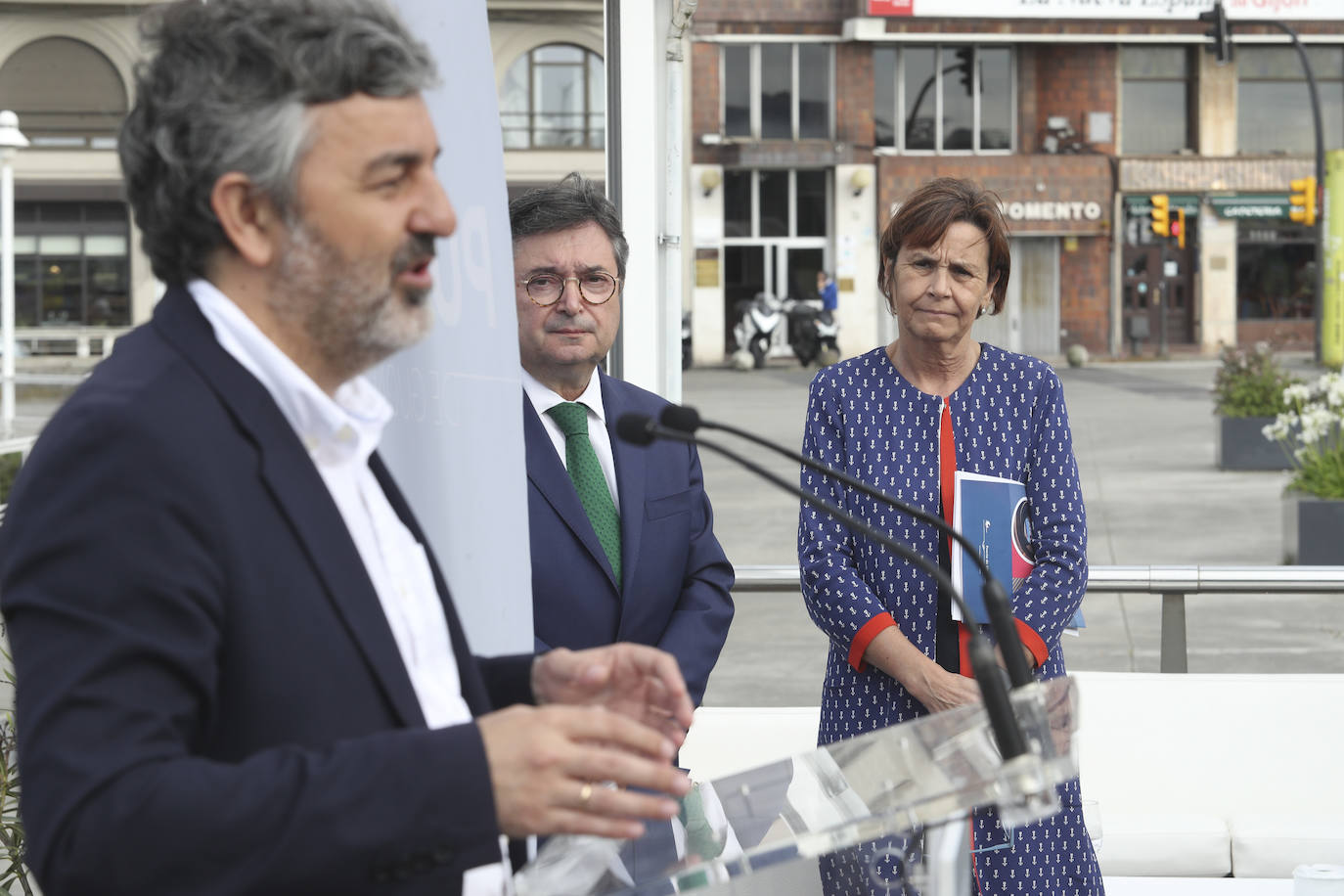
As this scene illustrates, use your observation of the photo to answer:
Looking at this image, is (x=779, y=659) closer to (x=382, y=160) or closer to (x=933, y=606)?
(x=933, y=606)

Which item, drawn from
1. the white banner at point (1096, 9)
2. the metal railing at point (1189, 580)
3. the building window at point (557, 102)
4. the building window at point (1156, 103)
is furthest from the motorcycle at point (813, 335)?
the metal railing at point (1189, 580)

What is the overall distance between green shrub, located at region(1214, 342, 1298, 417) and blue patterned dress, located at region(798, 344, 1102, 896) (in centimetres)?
1105

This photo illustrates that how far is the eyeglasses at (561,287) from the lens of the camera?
2.57m

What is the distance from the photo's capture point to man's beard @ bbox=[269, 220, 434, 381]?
1264mm

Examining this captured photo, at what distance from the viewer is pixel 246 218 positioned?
1.26 meters

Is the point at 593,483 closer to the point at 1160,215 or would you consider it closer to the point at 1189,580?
the point at 1189,580

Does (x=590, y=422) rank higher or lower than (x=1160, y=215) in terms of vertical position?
lower

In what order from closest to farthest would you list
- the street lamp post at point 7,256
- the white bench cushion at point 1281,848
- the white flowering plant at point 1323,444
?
the street lamp post at point 7,256, the white bench cushion at point 1281,848, the white flowering plant at point 1323,444

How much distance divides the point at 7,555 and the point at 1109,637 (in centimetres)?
755

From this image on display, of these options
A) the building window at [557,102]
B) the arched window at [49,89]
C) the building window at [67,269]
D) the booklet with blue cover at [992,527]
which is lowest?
the booklet with blue cover at [992,527]

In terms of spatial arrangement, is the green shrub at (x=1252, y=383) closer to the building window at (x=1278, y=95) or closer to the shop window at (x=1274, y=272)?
the shop window at (x=1274, y=272)

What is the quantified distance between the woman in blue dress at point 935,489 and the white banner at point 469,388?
2.72 feet

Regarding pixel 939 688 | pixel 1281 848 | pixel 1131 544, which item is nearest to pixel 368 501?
pixel 939 688

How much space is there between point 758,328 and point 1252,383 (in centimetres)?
1757
